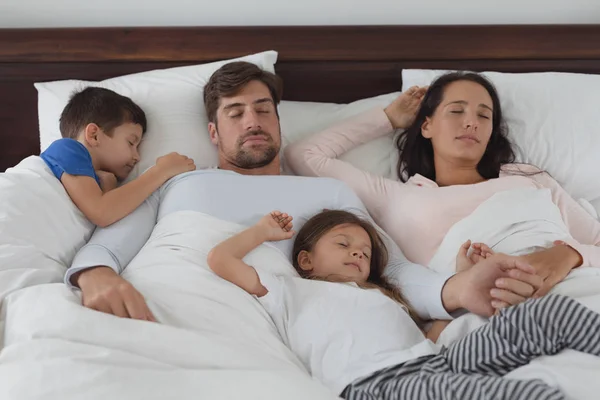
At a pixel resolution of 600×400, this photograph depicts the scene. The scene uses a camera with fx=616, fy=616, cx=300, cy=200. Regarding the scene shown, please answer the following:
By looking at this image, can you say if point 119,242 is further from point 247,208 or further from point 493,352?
point 493,352

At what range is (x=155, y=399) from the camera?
0.99 metres

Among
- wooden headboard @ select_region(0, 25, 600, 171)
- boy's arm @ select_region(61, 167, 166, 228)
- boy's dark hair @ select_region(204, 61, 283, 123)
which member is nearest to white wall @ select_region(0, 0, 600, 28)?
wooden headboard @ select_region(0, 25, 600, 171)

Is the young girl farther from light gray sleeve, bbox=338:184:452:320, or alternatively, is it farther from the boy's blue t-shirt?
the boy's blue t-shirt

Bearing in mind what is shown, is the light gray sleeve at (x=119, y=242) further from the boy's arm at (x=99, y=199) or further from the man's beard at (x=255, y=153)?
the man's beard at (x=255, y=153)

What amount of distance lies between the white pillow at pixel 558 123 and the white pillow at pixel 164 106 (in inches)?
29.2

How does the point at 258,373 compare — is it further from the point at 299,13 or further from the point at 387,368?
the point at 299,13

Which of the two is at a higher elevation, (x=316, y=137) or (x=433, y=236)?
(x=316, y=137)

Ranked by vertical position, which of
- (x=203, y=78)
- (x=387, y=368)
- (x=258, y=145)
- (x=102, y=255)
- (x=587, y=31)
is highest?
(x=587, y=31)

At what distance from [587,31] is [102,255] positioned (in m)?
1.78

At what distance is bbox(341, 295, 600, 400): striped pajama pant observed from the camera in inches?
42.7

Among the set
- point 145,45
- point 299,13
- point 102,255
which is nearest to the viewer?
point 102,255

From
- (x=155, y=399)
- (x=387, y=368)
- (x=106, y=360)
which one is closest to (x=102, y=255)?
(x=106, y=360)

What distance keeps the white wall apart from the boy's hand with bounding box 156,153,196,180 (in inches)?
25.8

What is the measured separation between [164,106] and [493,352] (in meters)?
1.23
